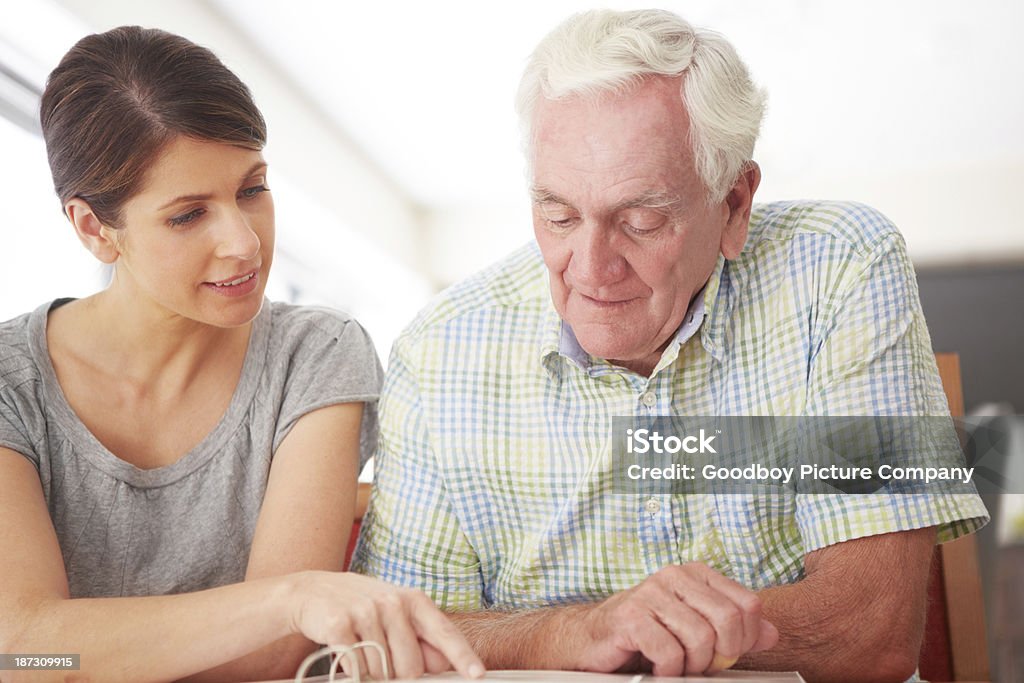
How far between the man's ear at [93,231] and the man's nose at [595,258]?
62 cm

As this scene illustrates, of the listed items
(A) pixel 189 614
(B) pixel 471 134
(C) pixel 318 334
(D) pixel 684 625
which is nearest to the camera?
(D) pixel 684 625

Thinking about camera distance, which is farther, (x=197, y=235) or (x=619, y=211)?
(x=197, y=235)

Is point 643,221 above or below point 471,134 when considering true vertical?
below

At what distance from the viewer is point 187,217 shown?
1234 millimetres

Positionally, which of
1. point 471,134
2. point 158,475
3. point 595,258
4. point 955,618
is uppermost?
point 471,134

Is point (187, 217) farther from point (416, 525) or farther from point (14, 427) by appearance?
point (416, 525)

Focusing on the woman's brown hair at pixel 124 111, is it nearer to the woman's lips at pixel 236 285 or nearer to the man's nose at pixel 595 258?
the woman's lips at pixel 236 285

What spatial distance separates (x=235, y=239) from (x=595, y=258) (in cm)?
48

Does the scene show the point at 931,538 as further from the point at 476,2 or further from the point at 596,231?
the point at 476,2

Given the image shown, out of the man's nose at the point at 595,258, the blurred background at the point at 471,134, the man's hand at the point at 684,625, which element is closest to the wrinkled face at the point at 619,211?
the man's nose at the point at 595,258

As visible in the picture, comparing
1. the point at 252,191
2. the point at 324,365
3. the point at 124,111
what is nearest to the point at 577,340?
the point at 324,365

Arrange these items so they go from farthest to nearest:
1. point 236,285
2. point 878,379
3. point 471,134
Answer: point 471,134, point 236,285, point 878,379

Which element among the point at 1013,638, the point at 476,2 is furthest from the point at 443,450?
the point at 476,2

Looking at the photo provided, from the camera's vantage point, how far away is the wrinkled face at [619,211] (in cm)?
103
